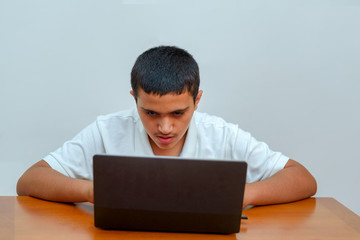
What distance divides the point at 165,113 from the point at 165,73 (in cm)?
11

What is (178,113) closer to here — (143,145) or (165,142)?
(165,142)

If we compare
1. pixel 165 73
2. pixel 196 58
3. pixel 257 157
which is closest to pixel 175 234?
pixel 165 73

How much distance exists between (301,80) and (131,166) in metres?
1.21

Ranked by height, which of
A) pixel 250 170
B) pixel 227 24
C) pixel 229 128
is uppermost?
pixel 227 24

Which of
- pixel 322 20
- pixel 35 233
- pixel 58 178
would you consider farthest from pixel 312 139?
pixel 35 233

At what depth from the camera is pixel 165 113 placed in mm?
1044

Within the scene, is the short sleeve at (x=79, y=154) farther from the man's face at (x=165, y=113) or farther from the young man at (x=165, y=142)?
the man's face at (x=165, y=113)

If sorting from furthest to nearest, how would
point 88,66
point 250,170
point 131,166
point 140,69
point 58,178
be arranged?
point 88,66 < point 250,170 < point 140,69 < point 58,178 < point 131,166

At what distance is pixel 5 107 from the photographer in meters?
1.71

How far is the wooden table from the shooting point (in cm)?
79

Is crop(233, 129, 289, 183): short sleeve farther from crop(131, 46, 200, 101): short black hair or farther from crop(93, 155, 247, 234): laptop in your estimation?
crop(93, 155, 247, 234): laptop

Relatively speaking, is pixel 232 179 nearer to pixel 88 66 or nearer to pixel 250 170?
pixel 250 170

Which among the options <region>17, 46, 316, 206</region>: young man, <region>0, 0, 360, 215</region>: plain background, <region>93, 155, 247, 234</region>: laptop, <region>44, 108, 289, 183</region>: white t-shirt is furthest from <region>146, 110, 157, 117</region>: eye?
<region>0, 0, 360, 215</region>: plain background

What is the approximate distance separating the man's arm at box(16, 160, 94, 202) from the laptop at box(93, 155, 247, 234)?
188 millimetres
